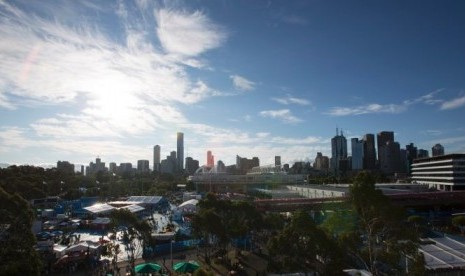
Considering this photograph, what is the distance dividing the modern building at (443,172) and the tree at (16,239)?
12985 centimetres

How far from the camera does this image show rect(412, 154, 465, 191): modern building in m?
121

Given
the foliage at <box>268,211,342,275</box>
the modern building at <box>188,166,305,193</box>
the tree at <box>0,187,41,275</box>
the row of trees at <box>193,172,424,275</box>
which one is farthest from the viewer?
the modern building at <box>188,166,305,193</box>

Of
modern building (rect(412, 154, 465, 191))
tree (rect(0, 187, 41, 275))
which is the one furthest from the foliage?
modern building (rect(412, 154, 465, 191))

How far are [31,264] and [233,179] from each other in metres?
131

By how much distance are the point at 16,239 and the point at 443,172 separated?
5426 inches

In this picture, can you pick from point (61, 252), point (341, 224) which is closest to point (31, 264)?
point (341, 224)

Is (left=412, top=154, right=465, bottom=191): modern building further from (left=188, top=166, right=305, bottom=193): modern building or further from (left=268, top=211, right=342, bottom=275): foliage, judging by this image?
(left=268, top=211, right=342, bottom=275): foliage

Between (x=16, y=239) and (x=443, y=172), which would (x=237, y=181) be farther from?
(x=16, y=239)

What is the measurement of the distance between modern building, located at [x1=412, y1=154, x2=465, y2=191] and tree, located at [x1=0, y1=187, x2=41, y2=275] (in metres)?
130

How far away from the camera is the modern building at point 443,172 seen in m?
121

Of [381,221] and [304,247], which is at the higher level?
[381,221]

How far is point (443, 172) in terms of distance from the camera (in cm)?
12950

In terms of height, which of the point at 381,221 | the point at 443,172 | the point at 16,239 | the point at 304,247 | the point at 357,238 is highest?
the point at 443,172

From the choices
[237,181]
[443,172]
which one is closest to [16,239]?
[237,181]
